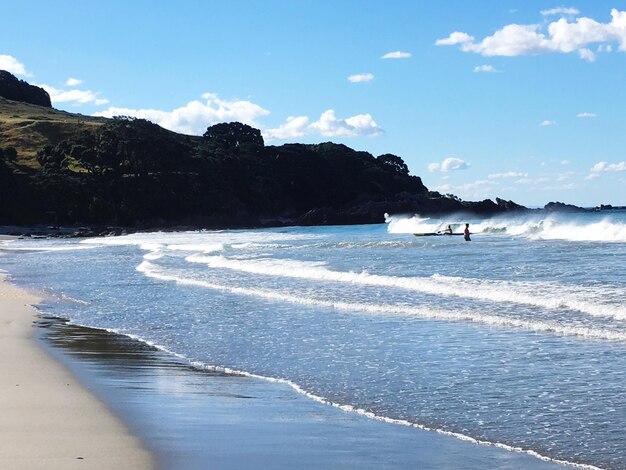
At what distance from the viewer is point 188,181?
110500 millimetres

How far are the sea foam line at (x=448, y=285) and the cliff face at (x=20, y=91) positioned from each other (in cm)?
15340

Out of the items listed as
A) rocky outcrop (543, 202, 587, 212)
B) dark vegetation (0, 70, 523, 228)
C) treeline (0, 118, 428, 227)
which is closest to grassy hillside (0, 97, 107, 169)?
dark vegetation (0, 70, 523, 228)

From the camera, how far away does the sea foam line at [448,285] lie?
51.0 ft

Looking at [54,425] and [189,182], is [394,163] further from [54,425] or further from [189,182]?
[54,425]

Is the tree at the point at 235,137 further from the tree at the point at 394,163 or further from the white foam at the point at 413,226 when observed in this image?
the white foam at the point at 413,226

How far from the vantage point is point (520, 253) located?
3278cm

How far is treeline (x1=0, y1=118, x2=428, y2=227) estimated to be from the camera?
95.4 meters

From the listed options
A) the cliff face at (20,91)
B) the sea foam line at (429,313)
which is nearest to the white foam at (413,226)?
the sea foam line at (429,313)

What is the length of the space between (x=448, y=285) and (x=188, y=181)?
93.1 m

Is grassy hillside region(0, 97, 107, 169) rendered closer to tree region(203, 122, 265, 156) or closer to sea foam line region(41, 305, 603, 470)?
tree region(203, 122, 265, 156)

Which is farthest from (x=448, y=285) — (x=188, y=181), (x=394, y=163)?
(x=394, y=163)

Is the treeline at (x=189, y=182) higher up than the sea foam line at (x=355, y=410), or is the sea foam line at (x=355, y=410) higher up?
the treeline at (x=189, y=182)

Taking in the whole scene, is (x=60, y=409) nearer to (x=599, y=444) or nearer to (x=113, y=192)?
(x=599, y=444)

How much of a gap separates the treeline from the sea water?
68592 millimetres
